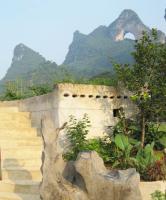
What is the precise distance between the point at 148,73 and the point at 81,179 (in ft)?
14.2

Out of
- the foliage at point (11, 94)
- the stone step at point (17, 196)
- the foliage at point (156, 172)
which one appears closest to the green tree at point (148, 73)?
the foliage at point (156, 172)

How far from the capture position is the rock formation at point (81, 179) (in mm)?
6211

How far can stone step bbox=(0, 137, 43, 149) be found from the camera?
10.5 m

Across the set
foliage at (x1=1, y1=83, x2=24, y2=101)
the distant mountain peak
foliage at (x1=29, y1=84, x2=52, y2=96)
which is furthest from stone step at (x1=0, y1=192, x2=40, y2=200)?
the distant mountain peak

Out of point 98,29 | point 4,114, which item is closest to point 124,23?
point 98,29

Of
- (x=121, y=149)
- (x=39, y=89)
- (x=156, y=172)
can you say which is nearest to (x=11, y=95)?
(x=39, y=89)

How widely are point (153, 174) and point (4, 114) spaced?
5.76 m

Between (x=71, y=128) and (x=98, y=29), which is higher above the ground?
(x=98, y=29)

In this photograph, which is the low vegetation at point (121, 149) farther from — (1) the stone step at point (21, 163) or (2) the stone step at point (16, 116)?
(2) the stone step at point (16, 116)

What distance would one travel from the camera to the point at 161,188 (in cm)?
779

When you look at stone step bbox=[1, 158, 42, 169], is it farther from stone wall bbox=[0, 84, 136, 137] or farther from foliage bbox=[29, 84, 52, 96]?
foliage bbox=[29, 84, 52, 96]

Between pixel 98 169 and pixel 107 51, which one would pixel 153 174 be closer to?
pixel 98 169

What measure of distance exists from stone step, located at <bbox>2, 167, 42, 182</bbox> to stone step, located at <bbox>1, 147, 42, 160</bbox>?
0.73 metres

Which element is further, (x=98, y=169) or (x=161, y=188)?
(x=161, y=188)
